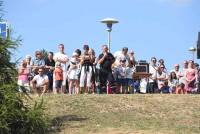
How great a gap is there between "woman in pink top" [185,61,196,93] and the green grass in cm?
300

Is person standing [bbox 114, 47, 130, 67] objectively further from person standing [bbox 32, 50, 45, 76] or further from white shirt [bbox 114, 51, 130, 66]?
person standing [bbox 32, 50, 45, 76]

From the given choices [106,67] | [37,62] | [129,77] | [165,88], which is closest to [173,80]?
[165,88]

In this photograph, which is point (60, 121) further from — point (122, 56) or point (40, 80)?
point (122, 56)

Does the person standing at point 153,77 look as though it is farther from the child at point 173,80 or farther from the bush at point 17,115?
the bush at point 17,115

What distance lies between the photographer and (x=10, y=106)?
1149 centimetres

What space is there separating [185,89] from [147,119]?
6.25 metres

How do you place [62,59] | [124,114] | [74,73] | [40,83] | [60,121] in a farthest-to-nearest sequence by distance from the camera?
[62,59] → [74,73] → [40,83] → [124,114] → [60,121]

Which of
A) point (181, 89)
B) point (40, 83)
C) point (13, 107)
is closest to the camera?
point (13, 107)

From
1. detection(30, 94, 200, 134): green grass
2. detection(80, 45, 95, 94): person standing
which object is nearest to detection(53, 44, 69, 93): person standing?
detection(80, 45, 95, 94): person standing

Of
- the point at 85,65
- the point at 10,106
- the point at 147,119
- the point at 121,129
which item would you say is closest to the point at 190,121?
the point at 147,119

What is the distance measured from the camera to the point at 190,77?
20578mm

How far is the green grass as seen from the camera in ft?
45.9

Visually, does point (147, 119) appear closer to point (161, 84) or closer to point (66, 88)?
point (66, 88)

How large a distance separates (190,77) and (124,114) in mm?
5917
